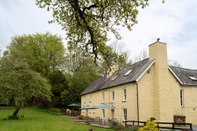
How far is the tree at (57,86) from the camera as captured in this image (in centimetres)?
4510

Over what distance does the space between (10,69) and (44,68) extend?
25.6 metres

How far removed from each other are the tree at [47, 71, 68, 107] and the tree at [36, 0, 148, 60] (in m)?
35.3

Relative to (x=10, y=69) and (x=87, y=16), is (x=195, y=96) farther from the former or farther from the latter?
(x=10, y=69)

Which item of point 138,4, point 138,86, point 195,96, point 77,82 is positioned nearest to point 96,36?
point 138,4

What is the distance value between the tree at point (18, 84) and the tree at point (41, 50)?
21.9m

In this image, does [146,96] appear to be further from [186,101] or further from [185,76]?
[185,76]

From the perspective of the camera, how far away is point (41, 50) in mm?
55094

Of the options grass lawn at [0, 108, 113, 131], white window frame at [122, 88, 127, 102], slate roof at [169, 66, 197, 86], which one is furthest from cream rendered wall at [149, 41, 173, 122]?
grass lawn at [0, 108, 113, 131]

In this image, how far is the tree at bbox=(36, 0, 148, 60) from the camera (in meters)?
8.75

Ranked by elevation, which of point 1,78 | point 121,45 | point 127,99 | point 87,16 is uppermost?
point 121,45

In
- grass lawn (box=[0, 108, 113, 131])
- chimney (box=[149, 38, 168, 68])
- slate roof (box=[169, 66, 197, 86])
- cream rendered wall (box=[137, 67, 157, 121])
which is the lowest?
grass lawn (box=[0, 108, 113, 131])

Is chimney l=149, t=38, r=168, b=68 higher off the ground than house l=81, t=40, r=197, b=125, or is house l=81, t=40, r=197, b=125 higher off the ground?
chimney l=149, t=38, r=168, b=68

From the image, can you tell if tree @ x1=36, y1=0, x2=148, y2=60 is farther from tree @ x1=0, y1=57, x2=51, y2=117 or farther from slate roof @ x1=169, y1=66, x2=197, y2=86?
tree @ x1=0, y1=57, x2=51, y2=117

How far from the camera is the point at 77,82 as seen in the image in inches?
1841
